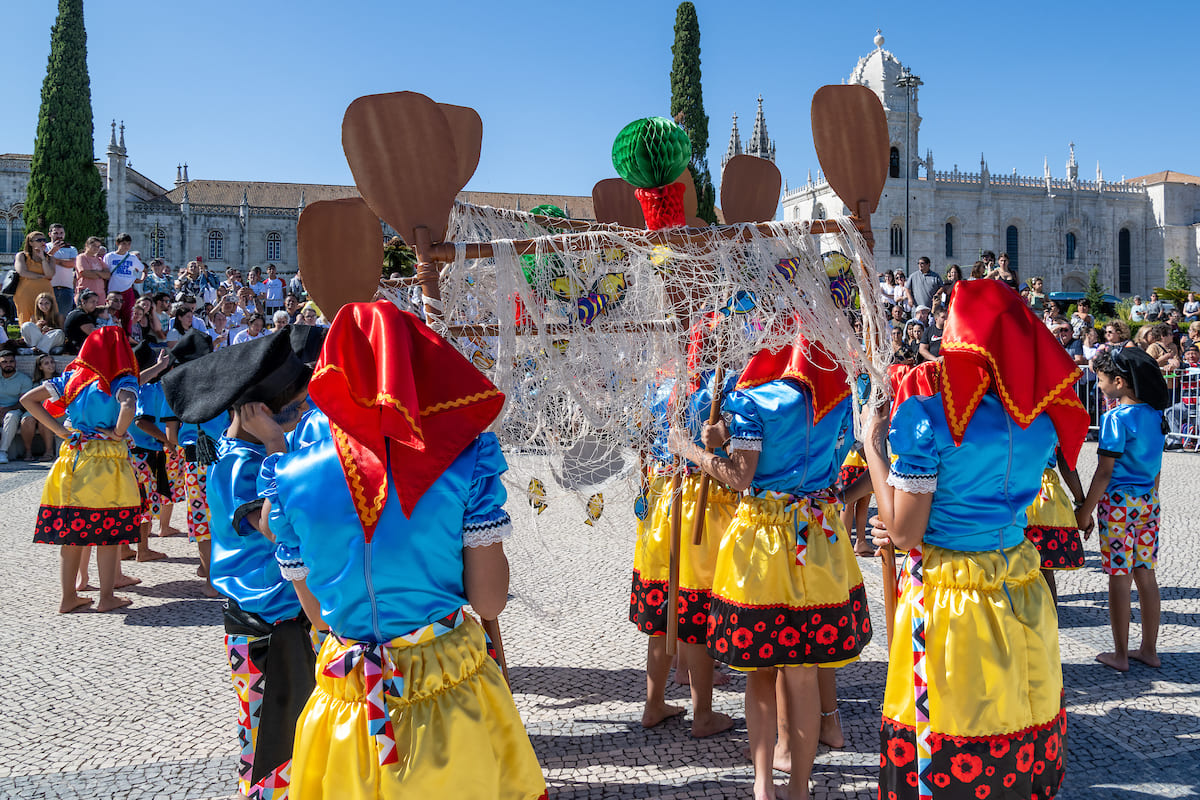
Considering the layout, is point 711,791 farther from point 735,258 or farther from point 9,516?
point 9,516

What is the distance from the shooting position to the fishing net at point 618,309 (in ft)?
8.35

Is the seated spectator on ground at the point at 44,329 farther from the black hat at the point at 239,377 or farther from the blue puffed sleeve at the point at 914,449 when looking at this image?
the blue puffed sleeve at the point at 914,449

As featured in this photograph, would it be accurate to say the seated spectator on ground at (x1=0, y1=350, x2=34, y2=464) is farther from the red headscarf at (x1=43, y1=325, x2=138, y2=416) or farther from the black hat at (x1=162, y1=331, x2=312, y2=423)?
the black hat at (x1=162, y1=331, x2=312, y2=423)

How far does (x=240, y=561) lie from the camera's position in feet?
8.89

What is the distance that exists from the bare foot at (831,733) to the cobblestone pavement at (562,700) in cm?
5

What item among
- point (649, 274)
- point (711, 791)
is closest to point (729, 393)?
point (649, 274)

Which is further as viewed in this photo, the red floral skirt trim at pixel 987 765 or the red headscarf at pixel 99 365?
the red headscarf at pixel 99 365

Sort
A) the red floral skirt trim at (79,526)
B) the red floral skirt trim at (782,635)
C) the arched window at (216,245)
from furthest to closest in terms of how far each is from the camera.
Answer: the arched window at (216,245), the red floral skirt trim at (79,526), the red floral skirt trim at (782,635)

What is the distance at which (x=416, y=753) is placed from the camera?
1.74 meters

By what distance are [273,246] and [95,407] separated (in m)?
53.5

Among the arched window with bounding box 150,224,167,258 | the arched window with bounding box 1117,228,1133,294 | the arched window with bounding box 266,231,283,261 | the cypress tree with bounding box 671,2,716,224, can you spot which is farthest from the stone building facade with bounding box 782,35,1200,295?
the arched window with bounding box 150,224,167,258

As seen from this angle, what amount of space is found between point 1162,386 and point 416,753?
436 centimetres

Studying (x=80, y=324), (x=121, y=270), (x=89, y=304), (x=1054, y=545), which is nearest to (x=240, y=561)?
(x=1054, y=545)

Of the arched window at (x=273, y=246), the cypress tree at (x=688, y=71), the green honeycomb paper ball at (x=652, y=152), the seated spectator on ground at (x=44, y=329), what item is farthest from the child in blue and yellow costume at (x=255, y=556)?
the arched window at (x=273, y=246)
